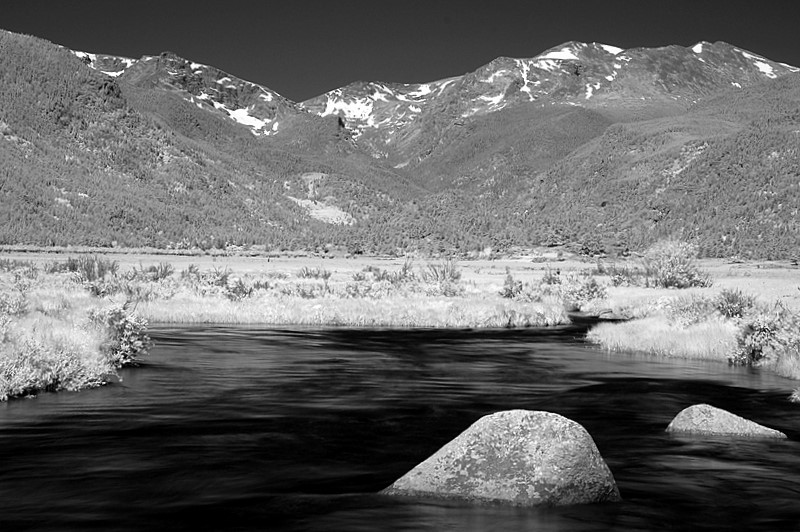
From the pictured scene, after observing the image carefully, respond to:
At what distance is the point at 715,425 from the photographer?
13500 mm

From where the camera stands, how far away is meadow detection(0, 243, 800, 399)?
18.7m

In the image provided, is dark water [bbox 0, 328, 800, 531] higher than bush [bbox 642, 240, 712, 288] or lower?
lower

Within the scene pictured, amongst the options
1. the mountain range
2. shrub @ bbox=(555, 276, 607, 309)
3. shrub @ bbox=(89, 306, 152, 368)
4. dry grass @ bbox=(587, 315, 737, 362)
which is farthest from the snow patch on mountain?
shrub @ bbox=(89, 306, 152, 368)

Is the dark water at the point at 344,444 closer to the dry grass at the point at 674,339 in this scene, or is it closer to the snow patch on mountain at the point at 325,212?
the dry grass at the point at 674,339

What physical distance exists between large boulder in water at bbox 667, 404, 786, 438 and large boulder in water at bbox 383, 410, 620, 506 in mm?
4548

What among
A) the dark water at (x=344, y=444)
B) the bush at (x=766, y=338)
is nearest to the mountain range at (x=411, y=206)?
the bush at (x=766, y=338)

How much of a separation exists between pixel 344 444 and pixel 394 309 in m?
23.9

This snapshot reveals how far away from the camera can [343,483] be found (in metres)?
10.7

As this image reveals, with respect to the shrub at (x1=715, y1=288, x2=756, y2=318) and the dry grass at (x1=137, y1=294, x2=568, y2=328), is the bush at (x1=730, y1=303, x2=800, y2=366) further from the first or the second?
the dry grass at (x1=137, y1=294, x2=568, y2=328)

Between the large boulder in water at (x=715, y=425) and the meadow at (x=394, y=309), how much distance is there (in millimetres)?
8454

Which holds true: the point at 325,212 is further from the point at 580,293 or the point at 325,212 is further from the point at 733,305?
the point at 733,305

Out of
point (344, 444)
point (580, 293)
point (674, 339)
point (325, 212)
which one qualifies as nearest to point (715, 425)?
point (344, 444)

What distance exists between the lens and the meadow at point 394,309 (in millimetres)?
18703

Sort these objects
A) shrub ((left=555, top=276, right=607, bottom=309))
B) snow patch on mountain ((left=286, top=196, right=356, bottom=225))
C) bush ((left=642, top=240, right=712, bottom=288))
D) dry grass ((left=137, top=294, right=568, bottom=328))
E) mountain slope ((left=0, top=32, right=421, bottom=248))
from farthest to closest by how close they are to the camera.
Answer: snow patch on mountain ((left=286, top=196, right=356, bottom=225)), mountain slope ((left=0, top=32, right=421, bottom=248)), bush ((left=642, top=240, right=712, bottom=288)), shrub ((left=555, top=276, right=607, bottom=309)), dry grass ((left=137, top=294, right=568, bottom=328))
